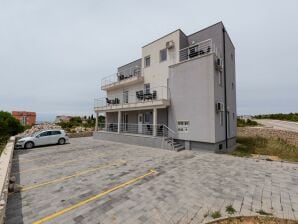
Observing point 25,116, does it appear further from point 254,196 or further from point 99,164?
point 254,196

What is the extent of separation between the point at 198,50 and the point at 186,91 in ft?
13.0

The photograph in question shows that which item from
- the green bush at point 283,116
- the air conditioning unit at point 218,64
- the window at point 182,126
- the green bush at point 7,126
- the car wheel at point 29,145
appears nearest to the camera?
the air conditioning unit at point 218,64

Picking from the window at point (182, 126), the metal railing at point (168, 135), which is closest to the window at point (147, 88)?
the metal railing at point (168, 135)

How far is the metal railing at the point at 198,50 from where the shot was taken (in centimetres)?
1343

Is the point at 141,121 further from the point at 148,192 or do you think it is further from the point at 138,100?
the point at 148,192

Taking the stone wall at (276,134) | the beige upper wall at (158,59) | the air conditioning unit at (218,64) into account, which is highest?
the beige upper wall at (158,59)

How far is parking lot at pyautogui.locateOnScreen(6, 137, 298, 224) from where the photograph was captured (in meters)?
4.23

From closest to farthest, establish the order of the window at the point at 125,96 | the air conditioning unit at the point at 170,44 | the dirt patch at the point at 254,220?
1. the dirt patch at the point at 254,220
2. the air conditioning unit at the point at 170,44
3. the window at the point at 125,96

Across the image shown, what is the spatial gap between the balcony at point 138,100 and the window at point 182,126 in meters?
2.06

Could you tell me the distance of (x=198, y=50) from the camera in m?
14.3

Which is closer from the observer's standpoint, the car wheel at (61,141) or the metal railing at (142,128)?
the metal railing at (142,128)

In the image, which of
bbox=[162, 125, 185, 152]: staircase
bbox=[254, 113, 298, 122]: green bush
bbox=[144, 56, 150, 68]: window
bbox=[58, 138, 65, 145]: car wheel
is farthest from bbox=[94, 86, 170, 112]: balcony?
bbox=[254, 113, 298, 122]: green bush

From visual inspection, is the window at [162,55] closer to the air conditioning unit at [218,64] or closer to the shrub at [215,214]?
the air conditioning unit at [218,64]

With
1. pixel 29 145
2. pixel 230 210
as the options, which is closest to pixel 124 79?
pixel 29 145
